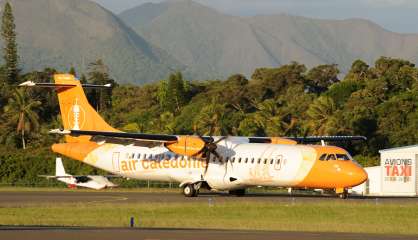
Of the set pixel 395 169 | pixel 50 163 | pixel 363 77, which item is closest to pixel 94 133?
pixel 395 169

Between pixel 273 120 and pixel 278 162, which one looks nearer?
pixel 278 162

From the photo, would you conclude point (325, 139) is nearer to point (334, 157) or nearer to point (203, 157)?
point (334, 157)

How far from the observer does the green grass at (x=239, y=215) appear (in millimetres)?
29078

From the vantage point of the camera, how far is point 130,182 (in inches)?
2442

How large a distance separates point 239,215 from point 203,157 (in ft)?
35.1

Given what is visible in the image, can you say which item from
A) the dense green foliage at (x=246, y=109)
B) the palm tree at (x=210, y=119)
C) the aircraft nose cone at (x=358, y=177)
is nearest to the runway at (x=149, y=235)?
the aircraft nose cone at (x=358, y=177)

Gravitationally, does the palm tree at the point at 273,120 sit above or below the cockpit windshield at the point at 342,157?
above

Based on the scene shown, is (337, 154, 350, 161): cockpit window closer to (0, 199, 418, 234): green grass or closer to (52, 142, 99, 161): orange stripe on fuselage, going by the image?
(0, 199, 418, 234): green grass

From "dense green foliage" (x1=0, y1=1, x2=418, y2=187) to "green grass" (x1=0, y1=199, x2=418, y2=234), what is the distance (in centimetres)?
2731

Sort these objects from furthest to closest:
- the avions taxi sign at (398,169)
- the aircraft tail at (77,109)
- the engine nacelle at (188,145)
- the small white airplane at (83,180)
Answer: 1. the small white airplane at (83,180)
2. the avions taxi sign at (398,169)
3. the aircraft tail at (77,109)
4. the engine nacelle at (188,145)

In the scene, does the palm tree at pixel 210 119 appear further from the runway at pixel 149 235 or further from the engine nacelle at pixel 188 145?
the runway at pixel 149 235

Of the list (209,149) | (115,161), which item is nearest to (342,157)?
(209,149)

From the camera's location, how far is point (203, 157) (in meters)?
43.8

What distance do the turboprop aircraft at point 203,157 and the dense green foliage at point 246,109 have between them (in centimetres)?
1696
